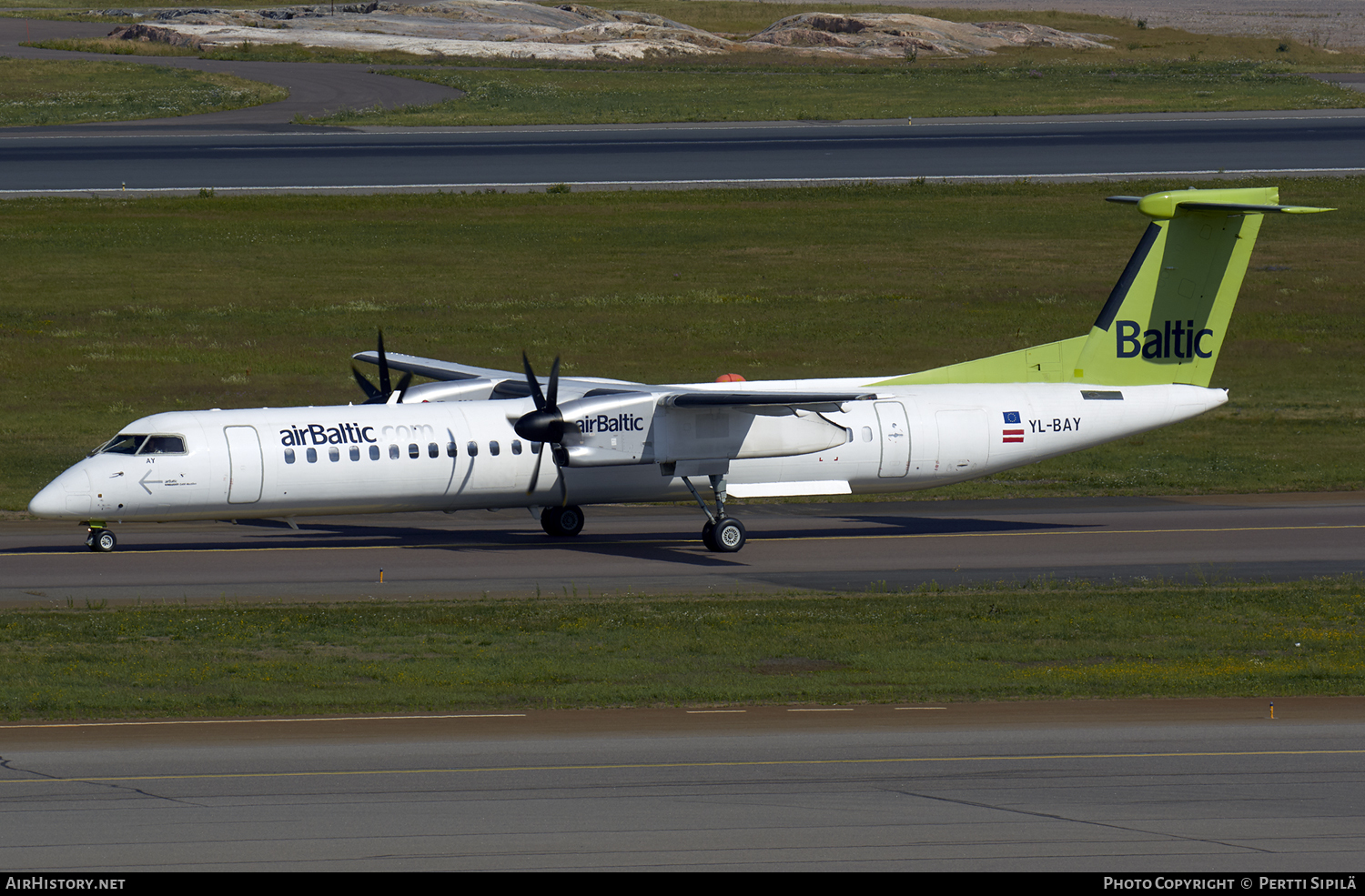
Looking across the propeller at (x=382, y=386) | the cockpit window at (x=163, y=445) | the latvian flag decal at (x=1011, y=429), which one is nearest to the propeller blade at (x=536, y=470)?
the propeller at (x=382, y=386)

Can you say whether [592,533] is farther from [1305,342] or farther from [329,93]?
[329,93]

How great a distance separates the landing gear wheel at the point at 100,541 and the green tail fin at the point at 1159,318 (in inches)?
583

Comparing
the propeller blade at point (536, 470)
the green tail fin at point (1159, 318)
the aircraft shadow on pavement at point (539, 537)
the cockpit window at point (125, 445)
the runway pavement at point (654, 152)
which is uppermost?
the runway pavement at point (654, 152)

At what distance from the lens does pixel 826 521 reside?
105 ft

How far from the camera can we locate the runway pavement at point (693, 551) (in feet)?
84.0

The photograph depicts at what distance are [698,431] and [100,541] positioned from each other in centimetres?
1080

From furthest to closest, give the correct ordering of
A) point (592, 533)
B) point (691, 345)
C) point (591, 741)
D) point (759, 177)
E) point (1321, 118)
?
point (1321, 118) < point (759, 177) < point (691, 345) < point (592, 533) < point (591, 741)

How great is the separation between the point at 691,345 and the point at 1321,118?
151ft

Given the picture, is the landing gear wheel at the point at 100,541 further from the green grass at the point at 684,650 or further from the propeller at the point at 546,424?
the propeller at the point at 546,424

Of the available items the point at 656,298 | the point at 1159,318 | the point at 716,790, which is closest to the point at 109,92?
the point at 656,298

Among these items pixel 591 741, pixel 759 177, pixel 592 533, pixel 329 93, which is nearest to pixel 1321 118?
pixel 759 177

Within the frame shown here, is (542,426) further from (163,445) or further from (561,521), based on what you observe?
(163,445)

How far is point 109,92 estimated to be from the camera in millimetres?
88875

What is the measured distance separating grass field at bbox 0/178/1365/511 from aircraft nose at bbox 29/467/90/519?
10.6 meters
